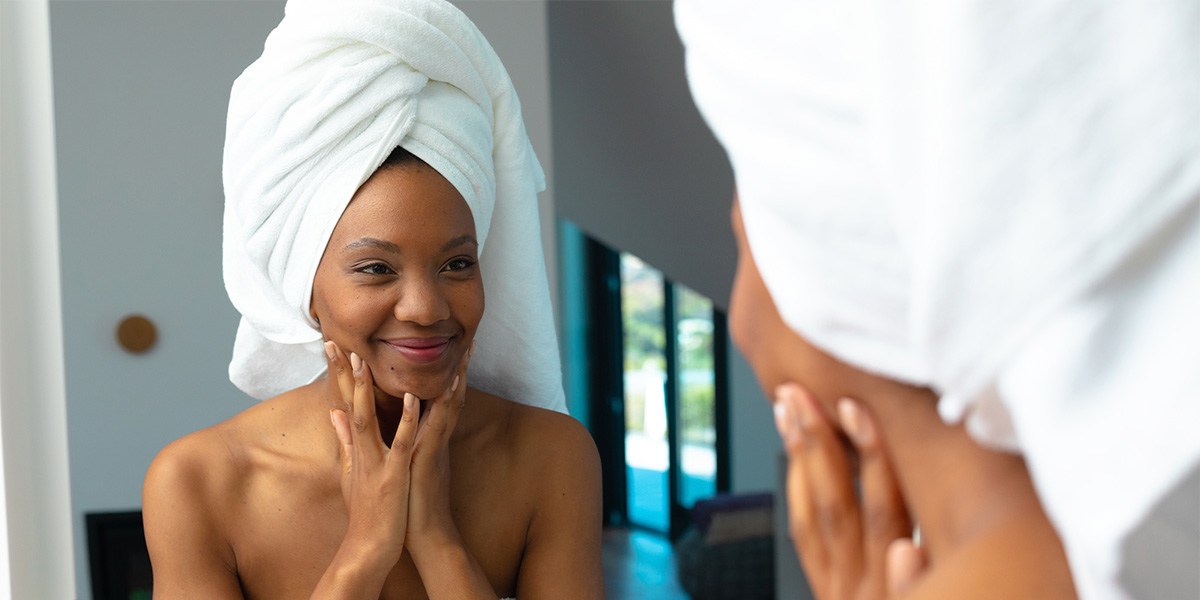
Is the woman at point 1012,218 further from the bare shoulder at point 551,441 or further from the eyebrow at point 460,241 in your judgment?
the bare shoulder at point 551,441

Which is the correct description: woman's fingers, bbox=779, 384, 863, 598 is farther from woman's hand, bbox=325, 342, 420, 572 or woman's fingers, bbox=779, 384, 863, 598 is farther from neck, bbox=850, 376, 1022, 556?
woman's hand, bbox=325, 342, 420, 572

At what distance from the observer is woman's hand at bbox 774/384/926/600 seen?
0.54 m

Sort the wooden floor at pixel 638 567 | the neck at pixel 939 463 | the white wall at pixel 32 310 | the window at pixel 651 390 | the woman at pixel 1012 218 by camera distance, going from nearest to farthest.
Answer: the woman at pixel 1012 218 < the neck at pixel 939 463 < the white wall at pixel 32 310 < the wooden floor at pixel 638 567 < the window at pixel 651 390

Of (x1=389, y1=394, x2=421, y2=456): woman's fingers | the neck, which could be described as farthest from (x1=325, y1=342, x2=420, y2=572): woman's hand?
the neck

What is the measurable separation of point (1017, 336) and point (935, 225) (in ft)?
0.16

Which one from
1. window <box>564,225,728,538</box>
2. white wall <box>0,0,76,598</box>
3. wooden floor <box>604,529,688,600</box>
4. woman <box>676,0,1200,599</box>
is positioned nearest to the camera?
woman <box>676,0,1200,599</box>

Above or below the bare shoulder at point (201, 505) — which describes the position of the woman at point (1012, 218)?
above

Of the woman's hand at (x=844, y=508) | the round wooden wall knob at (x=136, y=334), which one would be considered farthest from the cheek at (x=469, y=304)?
the round wooden wall knob at (x=136, y=334)

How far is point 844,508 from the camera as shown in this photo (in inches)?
23.3

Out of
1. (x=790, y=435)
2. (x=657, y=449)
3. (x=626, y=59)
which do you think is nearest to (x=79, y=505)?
(x=626, y=59)

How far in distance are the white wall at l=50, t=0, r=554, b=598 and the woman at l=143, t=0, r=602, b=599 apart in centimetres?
111

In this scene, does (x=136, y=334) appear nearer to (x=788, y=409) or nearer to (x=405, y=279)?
(x=405, y=279)

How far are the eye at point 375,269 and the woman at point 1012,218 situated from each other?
2.28 feet

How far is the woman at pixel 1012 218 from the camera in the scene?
393 mm
